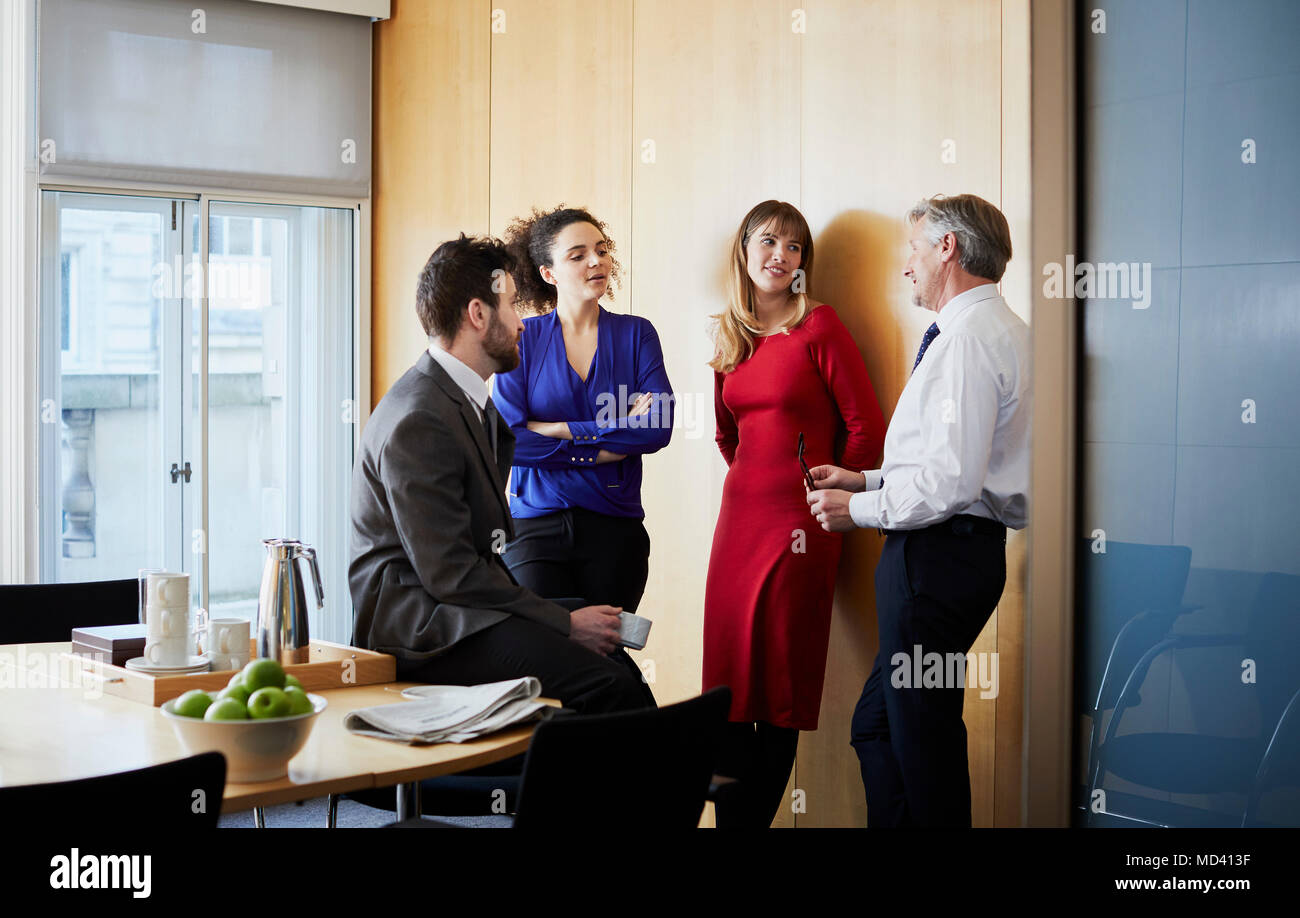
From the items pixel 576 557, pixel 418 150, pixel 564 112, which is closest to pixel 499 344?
pixel 576 557

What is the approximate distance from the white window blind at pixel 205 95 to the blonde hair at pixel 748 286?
297cm

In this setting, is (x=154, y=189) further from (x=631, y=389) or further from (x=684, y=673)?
(x=684, y=673)

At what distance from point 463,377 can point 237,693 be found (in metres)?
1.14

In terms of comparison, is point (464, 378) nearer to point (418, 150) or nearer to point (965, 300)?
point (965, 300)

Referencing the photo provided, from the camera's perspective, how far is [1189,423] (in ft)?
8.23

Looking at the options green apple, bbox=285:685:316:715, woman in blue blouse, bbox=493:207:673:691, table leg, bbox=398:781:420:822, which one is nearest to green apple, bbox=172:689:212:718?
green apple, bbox=285:685:316:715

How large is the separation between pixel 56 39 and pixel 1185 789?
515cm

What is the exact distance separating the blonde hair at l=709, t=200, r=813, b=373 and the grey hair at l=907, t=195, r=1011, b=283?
23.7 inches

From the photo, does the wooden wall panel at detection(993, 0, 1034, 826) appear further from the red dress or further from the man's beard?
the man's beard

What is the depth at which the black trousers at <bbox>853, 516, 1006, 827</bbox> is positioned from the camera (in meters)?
2.74

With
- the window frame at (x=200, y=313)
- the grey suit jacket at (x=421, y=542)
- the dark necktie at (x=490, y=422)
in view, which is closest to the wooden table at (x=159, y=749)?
the grey suit jacket at (x=421, y=542)

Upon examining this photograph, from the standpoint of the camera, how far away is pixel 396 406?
8.18 ft

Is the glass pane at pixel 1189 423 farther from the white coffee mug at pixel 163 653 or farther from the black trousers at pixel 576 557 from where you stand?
the white coffee mug at pixel 163 653

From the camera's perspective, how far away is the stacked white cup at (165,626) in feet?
7.07
